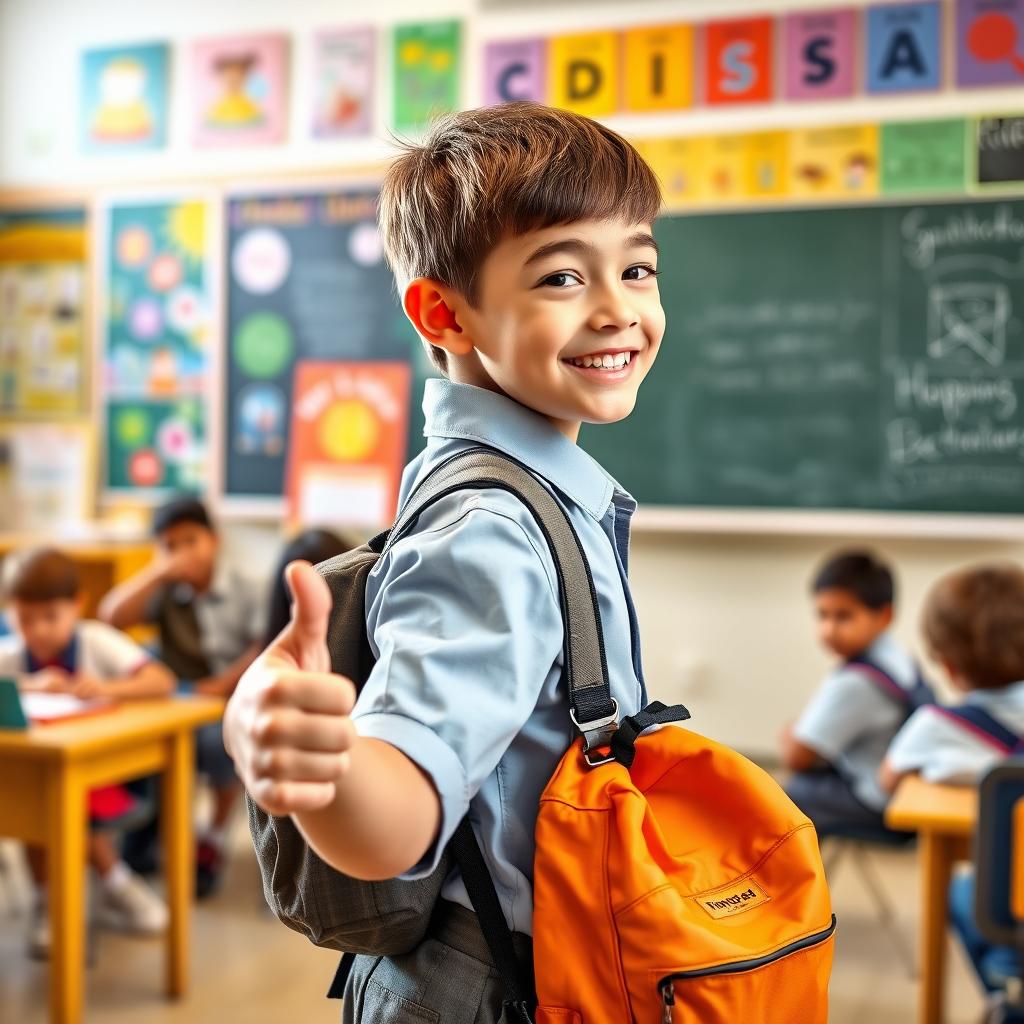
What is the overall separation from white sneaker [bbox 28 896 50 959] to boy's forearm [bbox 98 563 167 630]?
948mm

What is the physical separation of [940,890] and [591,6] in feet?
10.4

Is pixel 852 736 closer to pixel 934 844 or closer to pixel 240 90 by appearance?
pixel 934 844

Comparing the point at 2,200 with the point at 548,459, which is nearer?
Result: the point at 548,459

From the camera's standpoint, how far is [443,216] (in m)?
0.89

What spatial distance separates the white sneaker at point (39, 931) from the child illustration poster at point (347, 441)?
1.70m

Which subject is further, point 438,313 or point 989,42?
point 989,42

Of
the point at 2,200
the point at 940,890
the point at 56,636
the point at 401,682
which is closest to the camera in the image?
the point at 401,682

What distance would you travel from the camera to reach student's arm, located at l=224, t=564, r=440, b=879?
0.60 meters

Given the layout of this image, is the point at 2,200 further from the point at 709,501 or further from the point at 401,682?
the point at 401,682

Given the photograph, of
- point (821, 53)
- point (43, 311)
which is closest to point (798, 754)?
point (821, 53)

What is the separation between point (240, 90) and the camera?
4699 mm

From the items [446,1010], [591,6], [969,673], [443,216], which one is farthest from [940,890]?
[591,6]

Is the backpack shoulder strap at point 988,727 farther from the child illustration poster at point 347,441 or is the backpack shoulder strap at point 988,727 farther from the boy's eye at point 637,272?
the child illustration poster at point 347,441

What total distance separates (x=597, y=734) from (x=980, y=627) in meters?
1.86
